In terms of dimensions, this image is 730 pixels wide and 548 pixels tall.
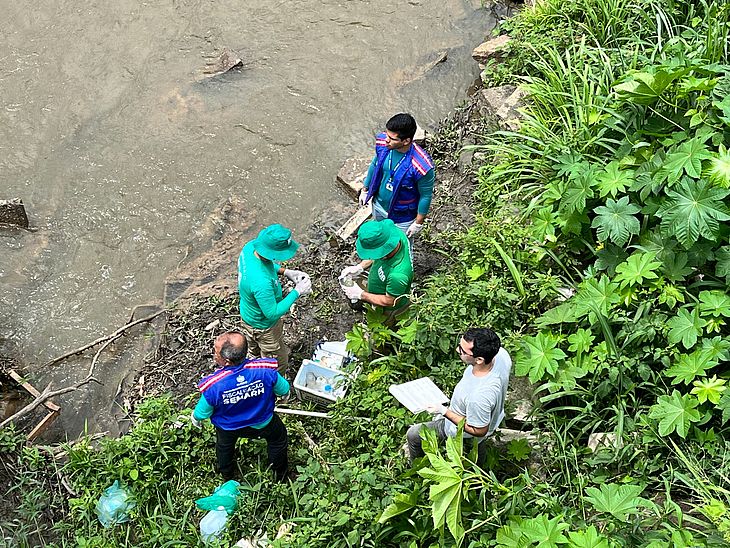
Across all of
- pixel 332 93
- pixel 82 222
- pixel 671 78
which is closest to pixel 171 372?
pixel 82 222

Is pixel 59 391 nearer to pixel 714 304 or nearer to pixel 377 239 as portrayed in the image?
pixel 377 239

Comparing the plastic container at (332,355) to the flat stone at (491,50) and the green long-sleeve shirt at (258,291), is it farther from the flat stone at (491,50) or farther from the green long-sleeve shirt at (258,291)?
the flat stone at (491,50)

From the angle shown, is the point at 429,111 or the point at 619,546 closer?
the point at 619,546

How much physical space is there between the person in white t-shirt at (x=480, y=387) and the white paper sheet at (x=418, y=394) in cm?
34

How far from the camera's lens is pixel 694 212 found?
412 centimetres

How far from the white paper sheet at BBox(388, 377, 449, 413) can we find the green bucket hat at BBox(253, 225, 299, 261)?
48.4 inches

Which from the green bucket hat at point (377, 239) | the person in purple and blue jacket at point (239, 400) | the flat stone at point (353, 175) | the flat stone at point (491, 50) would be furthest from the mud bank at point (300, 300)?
the flat stone at point (491, 50)

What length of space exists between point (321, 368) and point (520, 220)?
202 cm

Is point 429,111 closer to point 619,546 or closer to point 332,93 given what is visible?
point 332,93

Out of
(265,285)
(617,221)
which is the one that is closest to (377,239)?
(265,285)

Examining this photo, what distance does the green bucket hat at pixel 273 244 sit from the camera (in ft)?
15.2

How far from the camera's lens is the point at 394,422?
181 inches

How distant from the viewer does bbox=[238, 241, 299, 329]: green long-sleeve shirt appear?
4.72 metres

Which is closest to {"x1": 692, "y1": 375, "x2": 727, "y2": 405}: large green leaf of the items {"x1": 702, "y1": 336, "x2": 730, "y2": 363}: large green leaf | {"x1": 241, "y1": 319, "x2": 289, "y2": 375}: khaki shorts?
{"x1": 702, "y1": 336, "x2": 730, "y2": 363}: large green leaf
